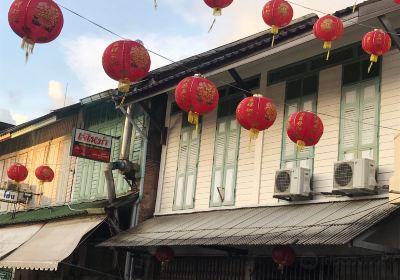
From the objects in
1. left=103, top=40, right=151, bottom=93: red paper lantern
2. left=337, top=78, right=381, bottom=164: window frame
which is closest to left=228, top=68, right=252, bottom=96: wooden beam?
left=337, top=78, right=381, bottom=164: window frame

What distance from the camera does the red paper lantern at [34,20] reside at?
28.1 ft

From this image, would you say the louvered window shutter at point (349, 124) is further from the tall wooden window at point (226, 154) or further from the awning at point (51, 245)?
the awning at point (51, 245)

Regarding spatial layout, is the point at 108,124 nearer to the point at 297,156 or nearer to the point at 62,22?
the point at 297,156

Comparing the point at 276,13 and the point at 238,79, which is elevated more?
the point at 276,13

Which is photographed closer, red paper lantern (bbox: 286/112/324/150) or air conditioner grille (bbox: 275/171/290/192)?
red paper lantern (bbox: 286/112/324/150)

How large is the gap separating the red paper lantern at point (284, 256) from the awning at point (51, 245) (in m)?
5.61

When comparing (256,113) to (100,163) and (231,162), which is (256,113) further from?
(100,163)

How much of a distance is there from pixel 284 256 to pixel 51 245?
705cm

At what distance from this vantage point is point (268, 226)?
444 inches

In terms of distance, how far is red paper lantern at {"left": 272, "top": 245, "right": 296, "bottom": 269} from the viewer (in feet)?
36.6

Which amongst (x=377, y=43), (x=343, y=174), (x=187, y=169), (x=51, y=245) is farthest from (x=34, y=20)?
(x=51, y=245)

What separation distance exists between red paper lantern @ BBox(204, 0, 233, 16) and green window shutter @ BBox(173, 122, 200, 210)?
19.5 ft

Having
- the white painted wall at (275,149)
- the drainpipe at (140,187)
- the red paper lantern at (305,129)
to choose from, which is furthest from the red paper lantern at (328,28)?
the drainpipe at (140,187)

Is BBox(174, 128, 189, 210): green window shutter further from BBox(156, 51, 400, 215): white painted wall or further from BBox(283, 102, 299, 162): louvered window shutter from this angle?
BBox(283, 102, 299, 162): louvered window shutter
